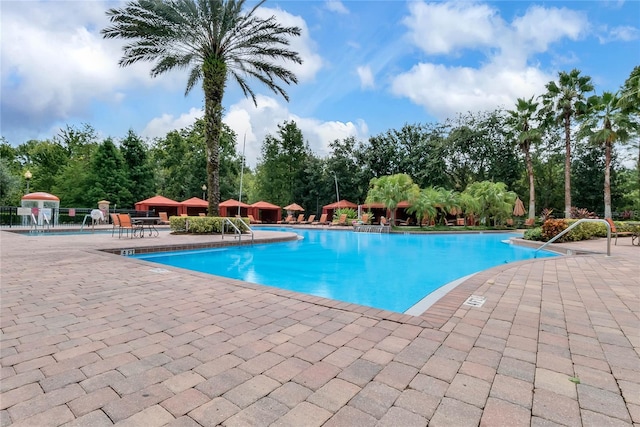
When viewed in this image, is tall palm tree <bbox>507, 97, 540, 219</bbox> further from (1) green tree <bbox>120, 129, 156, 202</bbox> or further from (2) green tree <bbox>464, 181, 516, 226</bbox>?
(1) green tree <bbox>120, 129, 156, 202</bbox>

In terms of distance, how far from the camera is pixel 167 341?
2.39 m

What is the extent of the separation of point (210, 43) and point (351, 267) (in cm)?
1051

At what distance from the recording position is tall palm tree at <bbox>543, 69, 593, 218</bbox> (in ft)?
64.5

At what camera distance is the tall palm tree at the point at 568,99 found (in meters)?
19.7

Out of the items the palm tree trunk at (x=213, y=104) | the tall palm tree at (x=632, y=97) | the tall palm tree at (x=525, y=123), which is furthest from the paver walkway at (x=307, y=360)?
the tall palm tree at (x=525, y=123)

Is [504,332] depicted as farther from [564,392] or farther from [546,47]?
[546,47]

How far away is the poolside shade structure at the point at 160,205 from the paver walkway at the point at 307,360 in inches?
872

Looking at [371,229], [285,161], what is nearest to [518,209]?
[371,229]

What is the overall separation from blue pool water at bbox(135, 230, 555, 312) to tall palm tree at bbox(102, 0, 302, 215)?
5.02m

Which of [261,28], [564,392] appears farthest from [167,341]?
[261,28]

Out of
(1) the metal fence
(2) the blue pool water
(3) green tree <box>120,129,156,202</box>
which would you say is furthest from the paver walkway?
(3) green tree <box>120,129,156,202</box>

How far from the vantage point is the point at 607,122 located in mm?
18312

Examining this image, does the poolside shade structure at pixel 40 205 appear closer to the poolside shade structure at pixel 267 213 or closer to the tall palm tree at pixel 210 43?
the tall palm tree at pixel 210 43

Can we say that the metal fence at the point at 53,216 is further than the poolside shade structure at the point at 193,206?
No
